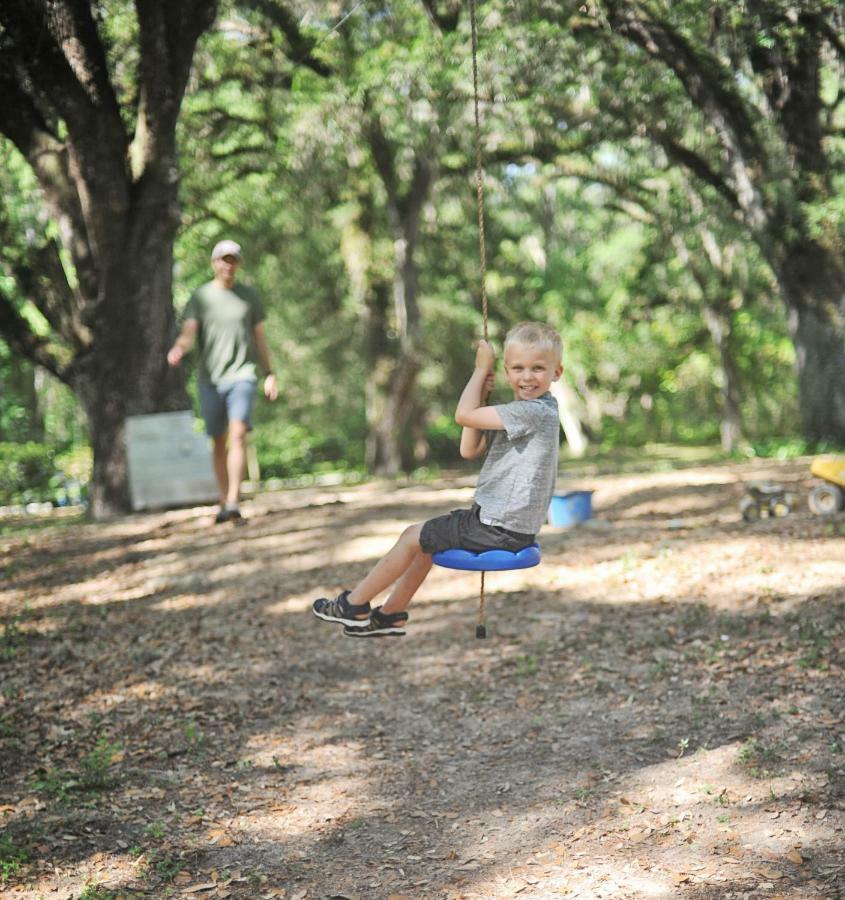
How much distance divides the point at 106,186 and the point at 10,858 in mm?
6995

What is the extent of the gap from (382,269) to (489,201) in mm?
5715

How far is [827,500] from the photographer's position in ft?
28.1

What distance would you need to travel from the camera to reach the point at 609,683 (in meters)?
5.61

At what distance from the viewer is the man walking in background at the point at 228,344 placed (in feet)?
26.8

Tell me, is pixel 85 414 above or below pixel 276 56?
below

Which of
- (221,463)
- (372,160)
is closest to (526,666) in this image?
(221,463)

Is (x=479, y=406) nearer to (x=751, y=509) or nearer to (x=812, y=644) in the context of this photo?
(x=812, y=644)

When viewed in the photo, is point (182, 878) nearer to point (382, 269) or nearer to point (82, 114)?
point (82, 114)

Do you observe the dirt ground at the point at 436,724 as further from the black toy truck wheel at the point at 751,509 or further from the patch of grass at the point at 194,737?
the black toy truck wheel at the point at 751,509

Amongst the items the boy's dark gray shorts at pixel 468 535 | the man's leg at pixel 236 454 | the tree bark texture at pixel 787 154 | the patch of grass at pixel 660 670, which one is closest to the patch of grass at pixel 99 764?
the boy's dark gray shorts at pixel 468 535

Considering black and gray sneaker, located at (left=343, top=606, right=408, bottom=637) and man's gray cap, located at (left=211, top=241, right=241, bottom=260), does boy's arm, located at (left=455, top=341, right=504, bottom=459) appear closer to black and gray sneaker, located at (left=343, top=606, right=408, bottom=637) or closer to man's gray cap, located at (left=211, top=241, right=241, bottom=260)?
black and gray sneaker, located at (left=343, top=606, right=408, bottom=637)

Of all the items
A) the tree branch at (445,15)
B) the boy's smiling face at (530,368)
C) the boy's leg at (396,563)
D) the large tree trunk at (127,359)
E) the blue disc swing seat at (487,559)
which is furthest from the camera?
the tree branch at (445,15)

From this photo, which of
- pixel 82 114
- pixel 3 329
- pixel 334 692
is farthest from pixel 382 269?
pixel 334 692

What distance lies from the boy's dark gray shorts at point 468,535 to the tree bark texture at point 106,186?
609 centimetres
